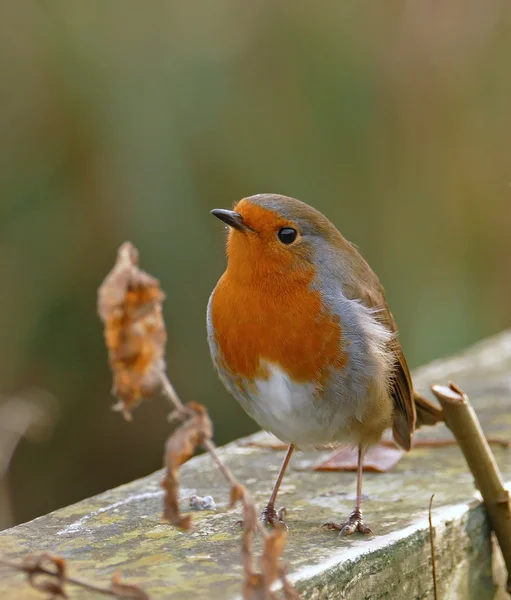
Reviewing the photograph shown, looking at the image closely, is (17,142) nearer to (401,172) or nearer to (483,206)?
(401,172)

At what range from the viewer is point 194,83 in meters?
5.46

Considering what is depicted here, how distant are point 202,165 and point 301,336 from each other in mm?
2946

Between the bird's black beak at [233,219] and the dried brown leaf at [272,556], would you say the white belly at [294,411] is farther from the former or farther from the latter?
the dried brown leaf at [272,556]

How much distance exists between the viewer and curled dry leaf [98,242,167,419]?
1.78 m

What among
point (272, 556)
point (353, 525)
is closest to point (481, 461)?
point (353, 525)

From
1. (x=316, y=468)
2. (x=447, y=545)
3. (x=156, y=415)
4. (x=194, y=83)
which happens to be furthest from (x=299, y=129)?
(x=447, y=545)

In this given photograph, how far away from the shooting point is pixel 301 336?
264 cm

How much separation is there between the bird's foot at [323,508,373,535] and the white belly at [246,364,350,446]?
268 mm

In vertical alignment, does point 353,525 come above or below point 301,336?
below

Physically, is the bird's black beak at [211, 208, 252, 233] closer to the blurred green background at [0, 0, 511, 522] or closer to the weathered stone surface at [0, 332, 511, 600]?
the weathered stone surface at [0, 332, 511, 600]

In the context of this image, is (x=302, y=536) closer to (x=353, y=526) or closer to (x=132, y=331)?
(x=353, y=526)

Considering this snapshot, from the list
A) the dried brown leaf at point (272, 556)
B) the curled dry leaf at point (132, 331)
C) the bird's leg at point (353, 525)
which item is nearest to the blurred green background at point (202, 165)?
the bird's leg at point (353, 525)

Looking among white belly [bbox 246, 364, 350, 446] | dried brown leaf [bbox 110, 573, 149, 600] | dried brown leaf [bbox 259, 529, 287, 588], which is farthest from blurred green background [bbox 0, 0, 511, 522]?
dried brown leaf [bbox 259, 529, 287, 588]

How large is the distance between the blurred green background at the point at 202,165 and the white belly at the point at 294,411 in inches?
96.1
